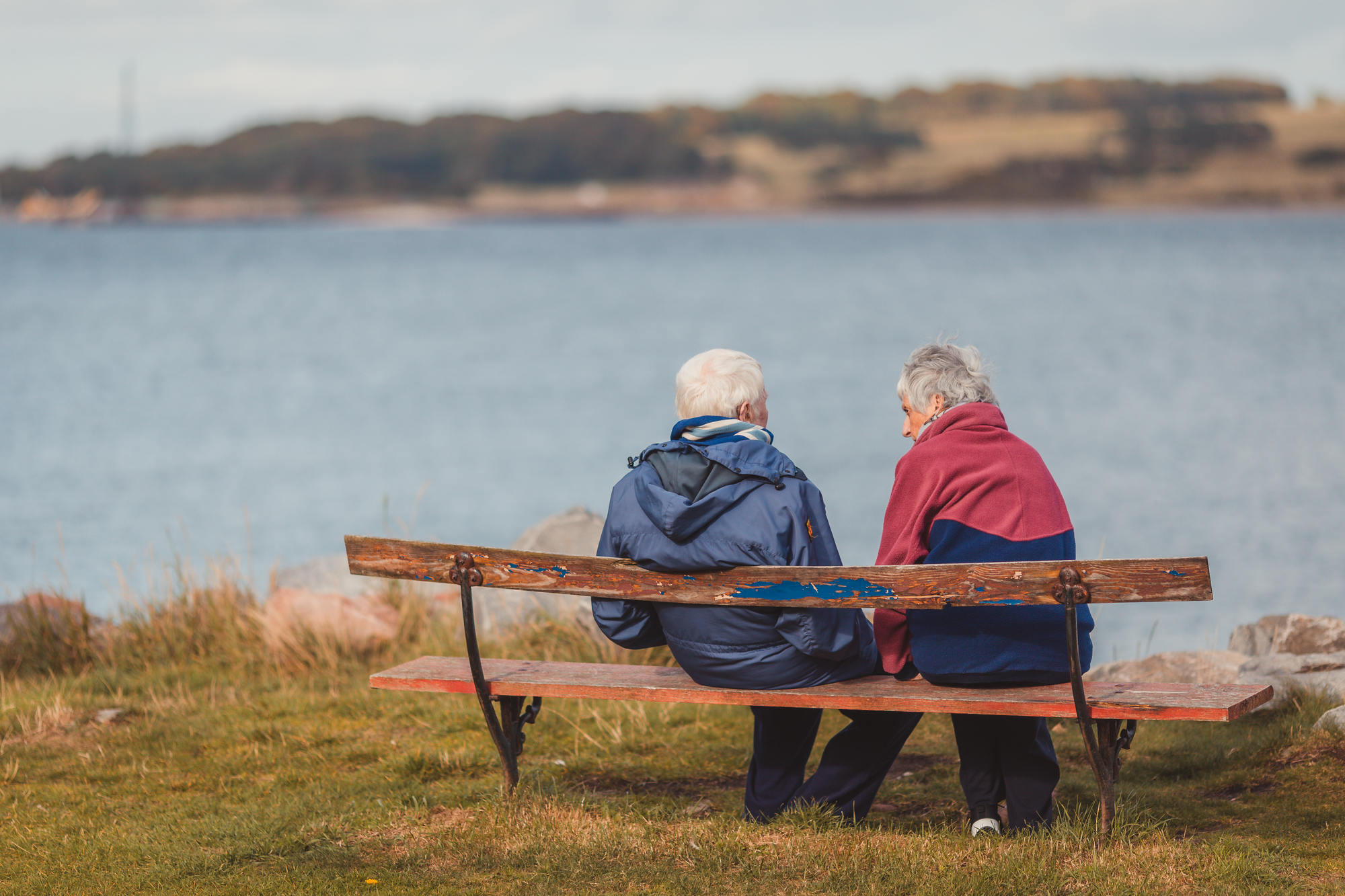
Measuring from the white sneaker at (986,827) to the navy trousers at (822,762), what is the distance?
0.33m

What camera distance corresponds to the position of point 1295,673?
6086 mm

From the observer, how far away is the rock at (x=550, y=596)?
739 cm

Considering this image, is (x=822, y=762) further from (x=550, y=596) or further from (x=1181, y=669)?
(x=550, y=596)

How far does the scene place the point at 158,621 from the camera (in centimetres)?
782

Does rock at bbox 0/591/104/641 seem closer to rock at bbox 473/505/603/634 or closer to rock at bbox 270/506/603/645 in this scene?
rock at bbox 270/506/603/645

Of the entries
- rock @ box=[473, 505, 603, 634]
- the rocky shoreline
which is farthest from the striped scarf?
rock @ box=[473, 505, 603, 634]

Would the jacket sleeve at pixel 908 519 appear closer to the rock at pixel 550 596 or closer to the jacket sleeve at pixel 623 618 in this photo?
the jacket sleeve at pixel 623 618

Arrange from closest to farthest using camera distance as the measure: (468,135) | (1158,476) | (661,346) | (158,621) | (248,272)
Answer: (158,621) < (1158,476) < (661,346) < (248,272) < (468,135)

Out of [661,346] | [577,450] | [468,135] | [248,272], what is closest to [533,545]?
[577,450]

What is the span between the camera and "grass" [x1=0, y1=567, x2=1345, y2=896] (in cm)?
404

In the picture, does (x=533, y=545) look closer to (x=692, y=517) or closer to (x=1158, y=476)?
(x=692, y=517)

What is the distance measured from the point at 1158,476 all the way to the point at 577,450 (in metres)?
9.64

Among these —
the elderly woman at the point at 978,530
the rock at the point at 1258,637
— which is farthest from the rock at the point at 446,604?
the rock at the point at 1258,637

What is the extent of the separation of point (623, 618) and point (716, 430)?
2.26 ft
